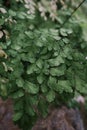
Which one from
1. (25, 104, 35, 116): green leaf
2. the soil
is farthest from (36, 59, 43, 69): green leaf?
the soil

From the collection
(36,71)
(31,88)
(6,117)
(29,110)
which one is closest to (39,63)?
(36,71)

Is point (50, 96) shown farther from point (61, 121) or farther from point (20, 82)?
point (61, 121)

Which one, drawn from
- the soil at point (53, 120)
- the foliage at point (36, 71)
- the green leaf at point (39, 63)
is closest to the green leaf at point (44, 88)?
the foliage at point (36, 71)

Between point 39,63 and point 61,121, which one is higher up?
point 39,63

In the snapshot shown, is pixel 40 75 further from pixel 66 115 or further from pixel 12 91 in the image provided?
pixel 66 115

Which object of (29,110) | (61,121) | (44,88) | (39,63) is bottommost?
(61,121)

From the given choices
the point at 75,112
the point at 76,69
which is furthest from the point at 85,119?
the point at 76,69

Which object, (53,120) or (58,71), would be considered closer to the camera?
(58,71)

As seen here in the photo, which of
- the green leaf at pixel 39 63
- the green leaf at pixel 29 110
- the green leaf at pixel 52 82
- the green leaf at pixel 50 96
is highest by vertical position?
the green leaf at pixel 39 63

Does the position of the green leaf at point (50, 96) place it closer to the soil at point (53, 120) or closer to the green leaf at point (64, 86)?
the green leaf at point (64, 86)
